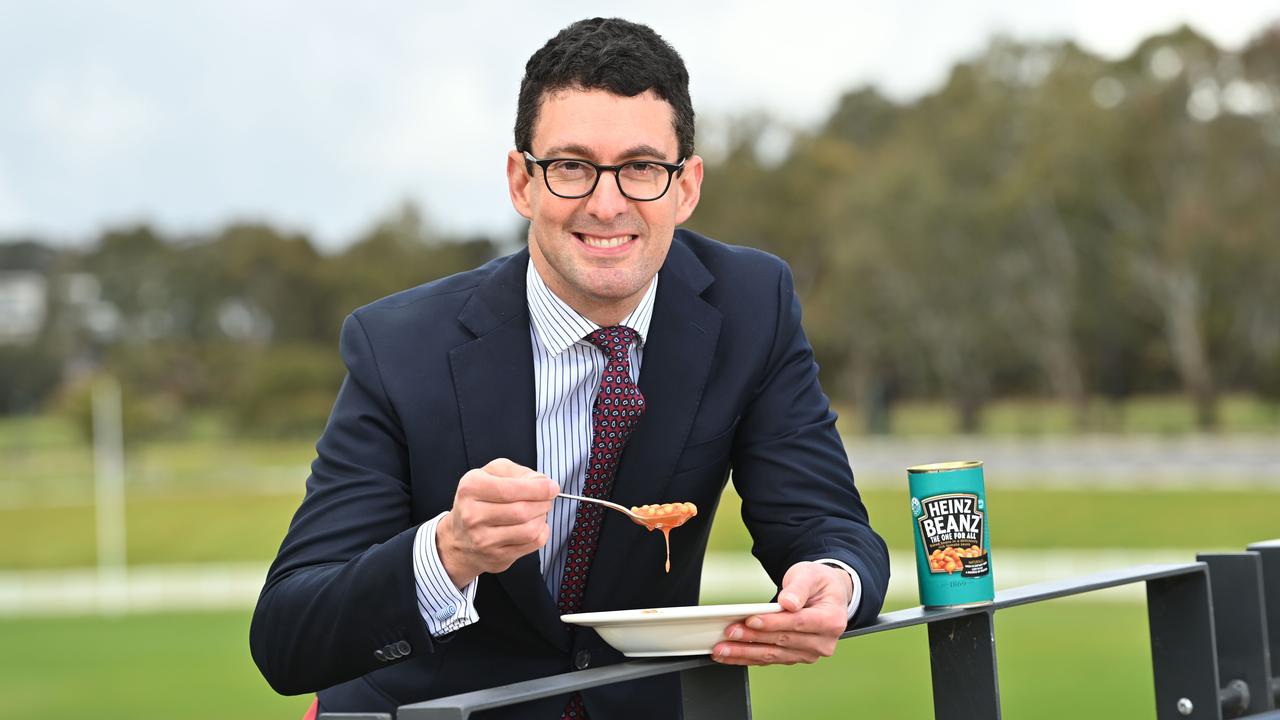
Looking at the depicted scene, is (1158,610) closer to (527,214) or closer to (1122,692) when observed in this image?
(527,214)

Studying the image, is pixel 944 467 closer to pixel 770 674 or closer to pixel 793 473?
pixel 793 473

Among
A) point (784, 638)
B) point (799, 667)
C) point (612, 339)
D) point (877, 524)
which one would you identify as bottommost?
point (799, 667)

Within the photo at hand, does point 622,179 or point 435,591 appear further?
point 622,179

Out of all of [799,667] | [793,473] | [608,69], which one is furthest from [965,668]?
[799,667]

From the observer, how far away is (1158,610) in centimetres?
287

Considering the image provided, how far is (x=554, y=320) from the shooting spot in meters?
2.72

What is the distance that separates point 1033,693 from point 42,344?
59.3 meters

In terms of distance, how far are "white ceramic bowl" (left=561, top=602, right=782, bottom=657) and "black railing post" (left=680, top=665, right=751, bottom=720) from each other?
0.05 m

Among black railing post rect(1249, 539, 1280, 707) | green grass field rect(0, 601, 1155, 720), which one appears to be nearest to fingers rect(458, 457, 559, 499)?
black railing post rect(1249, 539, 1280, 707)

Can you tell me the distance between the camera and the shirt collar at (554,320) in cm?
271

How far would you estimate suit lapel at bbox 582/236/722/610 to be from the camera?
105 inches

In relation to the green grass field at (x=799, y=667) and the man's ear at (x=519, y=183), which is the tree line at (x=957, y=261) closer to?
the green grass field at (x=799, y=667)

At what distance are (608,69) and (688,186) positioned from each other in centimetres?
37

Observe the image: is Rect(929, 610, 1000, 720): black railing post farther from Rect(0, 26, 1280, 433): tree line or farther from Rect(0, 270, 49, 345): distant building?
Rect(0, 270, 49, 345): distant building
